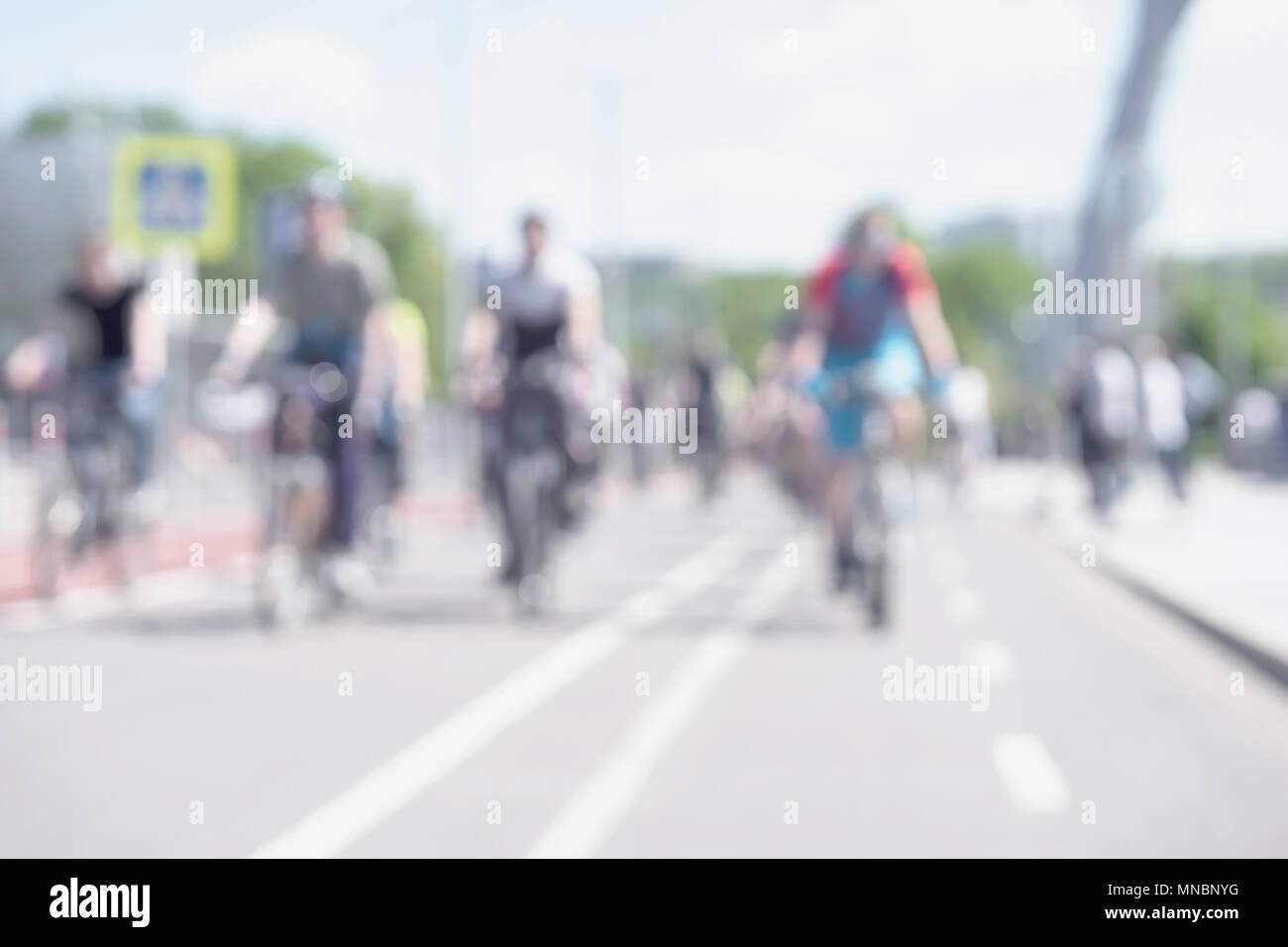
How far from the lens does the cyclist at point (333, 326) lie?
32.7ft

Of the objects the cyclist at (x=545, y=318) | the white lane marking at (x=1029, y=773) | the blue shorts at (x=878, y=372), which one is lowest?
the white lane marking at (x=1029, y=773)

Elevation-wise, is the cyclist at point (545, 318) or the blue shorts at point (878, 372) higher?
the cyclist at point (545, 318)

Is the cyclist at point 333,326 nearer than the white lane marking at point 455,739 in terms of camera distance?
No

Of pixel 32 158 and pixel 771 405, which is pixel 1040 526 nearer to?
pixel 771 405

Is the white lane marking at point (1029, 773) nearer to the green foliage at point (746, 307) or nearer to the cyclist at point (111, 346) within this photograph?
the cyclist at point (111, 346)

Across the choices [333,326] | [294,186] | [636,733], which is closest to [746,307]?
[294,186]

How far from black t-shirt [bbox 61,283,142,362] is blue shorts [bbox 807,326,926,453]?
3847mm

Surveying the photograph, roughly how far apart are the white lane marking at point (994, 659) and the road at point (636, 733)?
31mm

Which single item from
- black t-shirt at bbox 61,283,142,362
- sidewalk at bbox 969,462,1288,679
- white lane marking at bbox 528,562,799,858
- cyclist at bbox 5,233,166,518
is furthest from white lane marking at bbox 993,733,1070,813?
black t-shirt at bbox 61,283,142,362

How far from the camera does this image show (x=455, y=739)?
6848 mm

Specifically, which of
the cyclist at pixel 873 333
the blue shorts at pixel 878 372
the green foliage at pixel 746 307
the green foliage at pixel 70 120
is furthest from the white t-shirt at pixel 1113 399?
the green foliage at pixel 746 307

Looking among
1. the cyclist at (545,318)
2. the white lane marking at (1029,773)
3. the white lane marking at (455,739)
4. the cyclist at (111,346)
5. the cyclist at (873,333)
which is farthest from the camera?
the cyclist at (111,346)
